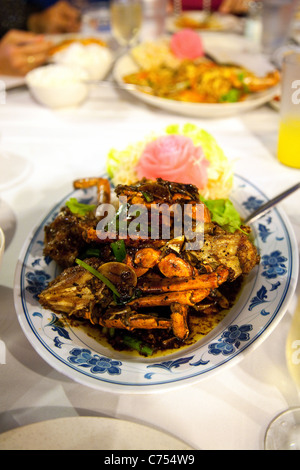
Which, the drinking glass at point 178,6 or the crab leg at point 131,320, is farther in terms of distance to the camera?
the drinking glass at point 178,6

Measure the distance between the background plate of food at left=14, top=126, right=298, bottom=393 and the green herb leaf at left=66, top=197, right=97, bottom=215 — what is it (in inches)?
0.8

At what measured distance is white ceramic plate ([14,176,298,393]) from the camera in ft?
3.53

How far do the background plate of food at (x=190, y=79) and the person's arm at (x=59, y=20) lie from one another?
1801mm

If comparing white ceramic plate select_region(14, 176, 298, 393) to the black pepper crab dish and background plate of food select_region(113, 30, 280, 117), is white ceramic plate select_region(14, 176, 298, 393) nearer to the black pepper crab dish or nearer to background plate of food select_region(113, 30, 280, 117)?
the black pepper crab dish

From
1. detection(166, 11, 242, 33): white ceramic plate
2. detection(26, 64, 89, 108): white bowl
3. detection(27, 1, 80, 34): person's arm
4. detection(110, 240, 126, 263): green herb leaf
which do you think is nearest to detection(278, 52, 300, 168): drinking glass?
detection(110, 240, 126, 263): green herb leaf

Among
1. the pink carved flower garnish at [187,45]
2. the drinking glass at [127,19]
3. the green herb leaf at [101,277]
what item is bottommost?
the green herb leaf at [101,277]

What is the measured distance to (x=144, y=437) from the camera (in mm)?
959

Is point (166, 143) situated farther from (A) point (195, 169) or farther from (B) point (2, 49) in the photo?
(B) point (2, 49)

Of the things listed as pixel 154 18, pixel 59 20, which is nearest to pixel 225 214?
pixel 154 18

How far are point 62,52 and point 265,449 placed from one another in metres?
3.52

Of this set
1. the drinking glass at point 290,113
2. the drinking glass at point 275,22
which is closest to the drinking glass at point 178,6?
the drinking glass at point 275,22

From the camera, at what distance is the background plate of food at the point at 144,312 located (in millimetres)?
1111

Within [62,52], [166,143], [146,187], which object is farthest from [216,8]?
[146,187]

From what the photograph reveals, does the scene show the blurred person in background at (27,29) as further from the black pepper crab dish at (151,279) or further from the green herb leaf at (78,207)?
the black pepper crab dish at (151,279)
